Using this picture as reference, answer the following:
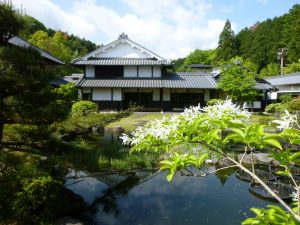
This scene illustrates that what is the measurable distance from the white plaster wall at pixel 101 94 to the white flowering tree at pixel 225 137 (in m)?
23.8

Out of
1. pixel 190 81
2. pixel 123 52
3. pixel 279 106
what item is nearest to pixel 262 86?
pixel 190 81

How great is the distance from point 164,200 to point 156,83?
18.3m

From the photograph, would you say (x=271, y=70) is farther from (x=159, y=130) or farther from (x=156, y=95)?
(x=159, y=130)

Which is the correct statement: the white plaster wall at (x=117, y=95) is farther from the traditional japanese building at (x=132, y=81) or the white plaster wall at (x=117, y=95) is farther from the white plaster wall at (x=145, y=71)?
the white plaster wall at (x=145, y=71)

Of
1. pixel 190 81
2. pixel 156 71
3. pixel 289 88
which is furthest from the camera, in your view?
pixel 289 88

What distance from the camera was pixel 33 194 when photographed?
516 centimetres

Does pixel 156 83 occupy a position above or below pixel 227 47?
below

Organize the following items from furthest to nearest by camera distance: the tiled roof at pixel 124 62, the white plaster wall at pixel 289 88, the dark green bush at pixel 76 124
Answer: the white plaster wall at pixel 289 88 → the tiled roof at pixel 124 62 → the dark green bush at pixel 76 124

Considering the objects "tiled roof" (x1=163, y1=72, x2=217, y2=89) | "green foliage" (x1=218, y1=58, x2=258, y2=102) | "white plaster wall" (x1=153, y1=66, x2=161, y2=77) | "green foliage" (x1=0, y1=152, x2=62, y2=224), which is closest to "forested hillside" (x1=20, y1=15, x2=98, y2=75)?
"white plaster wall" (x1=153, y1=66, x2=161, y2=77)

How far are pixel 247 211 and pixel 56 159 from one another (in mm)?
4841

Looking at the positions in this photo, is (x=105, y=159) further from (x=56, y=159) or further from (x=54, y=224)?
(x=54, y=224)

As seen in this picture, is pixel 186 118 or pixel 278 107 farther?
pixel 278 107

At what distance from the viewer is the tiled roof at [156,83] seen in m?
25.1

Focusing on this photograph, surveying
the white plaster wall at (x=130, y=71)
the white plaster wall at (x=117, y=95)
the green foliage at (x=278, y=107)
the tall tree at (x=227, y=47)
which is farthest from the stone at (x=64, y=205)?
the tall tree at (x=227, y=47)
